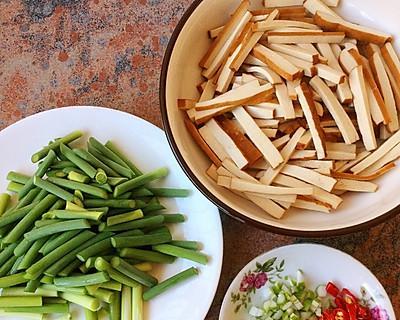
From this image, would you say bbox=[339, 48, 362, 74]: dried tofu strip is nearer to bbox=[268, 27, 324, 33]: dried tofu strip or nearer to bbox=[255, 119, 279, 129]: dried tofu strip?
bbox=[268, 27, 324, 33]: dried tofu strip

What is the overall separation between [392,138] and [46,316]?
2.84 feet

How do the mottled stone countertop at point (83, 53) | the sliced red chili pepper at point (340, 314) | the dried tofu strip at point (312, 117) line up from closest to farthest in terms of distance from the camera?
the dried tofu strip at point (312, 117) → the sliced red chili pepper at point (340, 314) → the mottled stone countertop at point (83, 53)

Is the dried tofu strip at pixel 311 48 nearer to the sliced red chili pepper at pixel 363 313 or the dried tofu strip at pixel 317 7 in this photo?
the dried tofu strip at pixel 317 7

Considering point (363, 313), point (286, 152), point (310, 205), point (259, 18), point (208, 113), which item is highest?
point (259, 18)

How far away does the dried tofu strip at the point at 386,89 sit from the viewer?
5.11 feet

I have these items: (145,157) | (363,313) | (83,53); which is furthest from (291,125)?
(83,53)

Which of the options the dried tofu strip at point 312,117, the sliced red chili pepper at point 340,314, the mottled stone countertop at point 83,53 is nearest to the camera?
the dried tofu strip at point 312,117

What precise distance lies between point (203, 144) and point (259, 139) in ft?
0.41

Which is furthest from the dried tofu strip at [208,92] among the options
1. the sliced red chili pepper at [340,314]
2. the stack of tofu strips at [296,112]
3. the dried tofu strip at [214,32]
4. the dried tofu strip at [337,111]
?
the sliced red chili pepper at [340,314]

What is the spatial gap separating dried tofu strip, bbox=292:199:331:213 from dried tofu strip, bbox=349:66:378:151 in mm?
161

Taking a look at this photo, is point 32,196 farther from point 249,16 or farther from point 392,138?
point 392,138

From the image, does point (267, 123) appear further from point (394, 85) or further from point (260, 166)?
point (394, 85)

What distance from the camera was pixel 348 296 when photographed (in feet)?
5.40

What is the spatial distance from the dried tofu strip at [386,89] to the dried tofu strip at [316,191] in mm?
198
